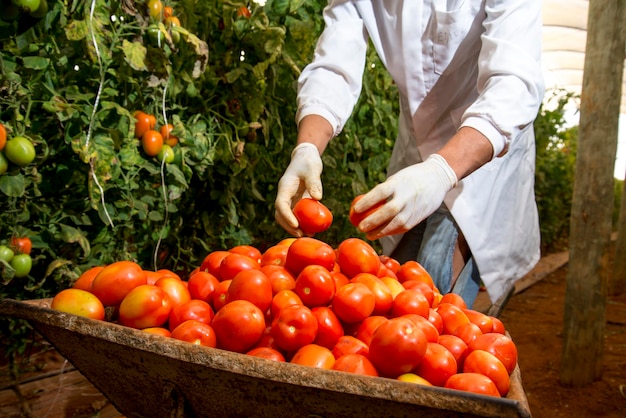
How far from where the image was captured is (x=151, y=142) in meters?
2.20

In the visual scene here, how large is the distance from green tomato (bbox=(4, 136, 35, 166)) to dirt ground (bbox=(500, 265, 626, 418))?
3.17 metres

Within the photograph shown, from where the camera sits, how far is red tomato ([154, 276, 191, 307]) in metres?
1.38

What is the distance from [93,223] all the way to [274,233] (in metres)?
1.29

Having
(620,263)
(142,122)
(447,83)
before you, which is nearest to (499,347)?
(447,83)

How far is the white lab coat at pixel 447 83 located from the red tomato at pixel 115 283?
104 centimetres

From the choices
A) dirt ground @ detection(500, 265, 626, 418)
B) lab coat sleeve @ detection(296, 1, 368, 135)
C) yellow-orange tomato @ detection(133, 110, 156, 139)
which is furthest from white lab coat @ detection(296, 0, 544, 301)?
dirt ground @ detection(500, 265, 626, 418)

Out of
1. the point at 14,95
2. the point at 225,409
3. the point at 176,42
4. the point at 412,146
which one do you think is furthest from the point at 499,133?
the point at 14,95

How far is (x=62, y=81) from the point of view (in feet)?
6.69

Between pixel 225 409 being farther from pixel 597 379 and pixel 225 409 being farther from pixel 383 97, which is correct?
pixel 597 379

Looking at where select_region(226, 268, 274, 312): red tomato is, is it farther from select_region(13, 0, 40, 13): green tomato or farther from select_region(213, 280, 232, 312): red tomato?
select_region(13, 0, 40, 13): green tomato

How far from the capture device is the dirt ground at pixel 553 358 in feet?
10.8

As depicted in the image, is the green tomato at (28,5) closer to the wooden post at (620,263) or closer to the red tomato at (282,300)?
the red tomato at (282,300)

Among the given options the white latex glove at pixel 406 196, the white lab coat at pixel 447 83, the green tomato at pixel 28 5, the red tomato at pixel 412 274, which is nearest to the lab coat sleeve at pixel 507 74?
the white lab coat at pixel 447 83

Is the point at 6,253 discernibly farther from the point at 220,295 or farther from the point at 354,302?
the point at 354,302
